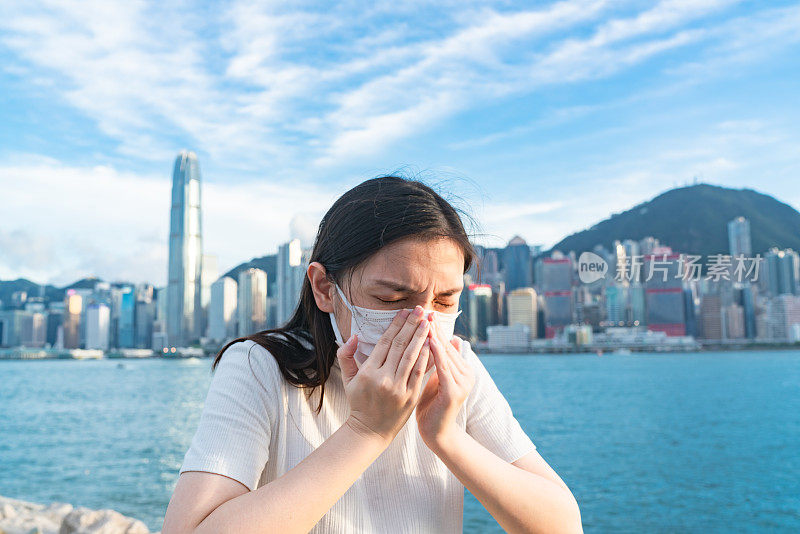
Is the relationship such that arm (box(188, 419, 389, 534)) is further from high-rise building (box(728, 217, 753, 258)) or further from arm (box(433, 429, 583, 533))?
high-rise building (box(728, 217, 753, 258))

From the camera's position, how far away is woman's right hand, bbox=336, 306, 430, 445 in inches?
56.6

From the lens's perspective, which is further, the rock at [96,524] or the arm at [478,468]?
the rock at [96,524]

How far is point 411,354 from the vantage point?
1461 mm

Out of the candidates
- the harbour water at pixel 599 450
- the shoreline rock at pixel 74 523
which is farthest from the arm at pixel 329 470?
the harbour water at pixel 599 450

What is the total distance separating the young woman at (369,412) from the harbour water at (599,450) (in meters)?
12.4

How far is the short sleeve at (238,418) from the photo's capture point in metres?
1.44

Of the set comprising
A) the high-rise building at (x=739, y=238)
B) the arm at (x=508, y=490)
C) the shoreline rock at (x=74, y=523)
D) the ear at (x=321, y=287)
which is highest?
the high-rise building at (x=739, y=238)

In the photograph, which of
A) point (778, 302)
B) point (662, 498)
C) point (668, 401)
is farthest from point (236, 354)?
point (778, 302)

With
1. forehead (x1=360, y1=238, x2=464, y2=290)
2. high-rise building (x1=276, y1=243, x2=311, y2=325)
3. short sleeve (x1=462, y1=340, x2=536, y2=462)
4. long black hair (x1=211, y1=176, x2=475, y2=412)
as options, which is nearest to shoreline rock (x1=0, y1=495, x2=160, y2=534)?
high-rise building (x1=276, y1=243, x2=311, y2=325)

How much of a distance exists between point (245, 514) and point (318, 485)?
0.54 feet

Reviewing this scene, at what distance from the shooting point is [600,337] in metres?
93.9

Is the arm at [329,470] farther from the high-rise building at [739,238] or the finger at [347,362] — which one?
the high-rise building at [739,238]

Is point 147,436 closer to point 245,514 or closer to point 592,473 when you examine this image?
point 592,473

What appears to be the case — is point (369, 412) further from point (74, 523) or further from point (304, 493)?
point (74, 523)
